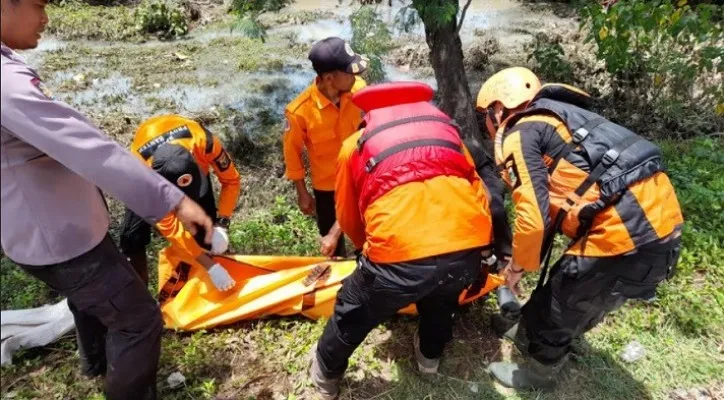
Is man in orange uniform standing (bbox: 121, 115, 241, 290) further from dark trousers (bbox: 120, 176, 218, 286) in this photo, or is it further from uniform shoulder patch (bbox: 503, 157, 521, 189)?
uniform shoulder patch (bbox: 503, 157, 521, 189)

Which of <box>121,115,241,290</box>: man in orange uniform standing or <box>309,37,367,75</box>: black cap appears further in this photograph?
<box>309,37,367,75</box>: black cap

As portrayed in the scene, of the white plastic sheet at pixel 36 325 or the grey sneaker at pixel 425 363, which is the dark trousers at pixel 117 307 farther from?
the grey sneaker at pixel 425 363

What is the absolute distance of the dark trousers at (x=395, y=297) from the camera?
2066 millimetres

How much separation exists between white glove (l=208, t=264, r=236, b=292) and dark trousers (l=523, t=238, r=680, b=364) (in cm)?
167

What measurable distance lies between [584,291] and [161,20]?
9.05 metres

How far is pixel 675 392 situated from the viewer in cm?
277

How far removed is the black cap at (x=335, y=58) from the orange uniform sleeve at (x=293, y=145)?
0.42m

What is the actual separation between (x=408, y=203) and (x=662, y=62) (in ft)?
16.5

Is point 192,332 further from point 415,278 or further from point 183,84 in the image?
point 183,84

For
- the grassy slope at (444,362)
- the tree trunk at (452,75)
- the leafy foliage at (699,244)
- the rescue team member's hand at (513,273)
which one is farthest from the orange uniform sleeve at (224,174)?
the leafy foliage at (699,244)

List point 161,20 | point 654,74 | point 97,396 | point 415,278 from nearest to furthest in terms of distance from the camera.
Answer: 1. point 415,278
2. point 97,396
3. point 654,74
4. point 161,20

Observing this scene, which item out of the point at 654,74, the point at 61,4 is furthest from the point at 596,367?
the point at 61,4

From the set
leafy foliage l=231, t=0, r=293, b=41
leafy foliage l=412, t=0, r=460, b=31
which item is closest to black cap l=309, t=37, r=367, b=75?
leafy foliage l=412, t=0, r=460, b=31

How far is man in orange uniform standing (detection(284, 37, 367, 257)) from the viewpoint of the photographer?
2957 millimetres
